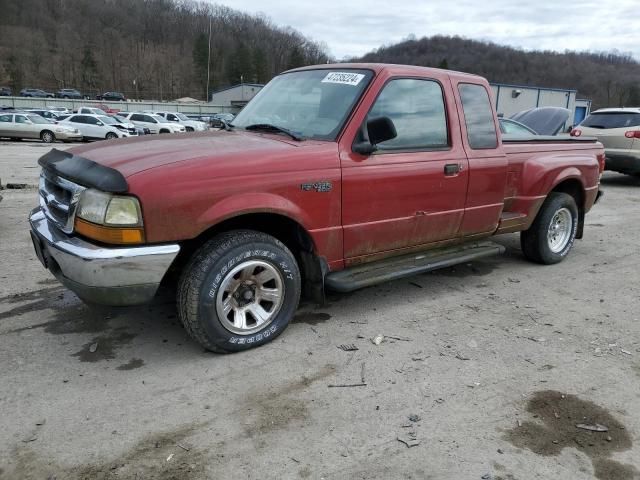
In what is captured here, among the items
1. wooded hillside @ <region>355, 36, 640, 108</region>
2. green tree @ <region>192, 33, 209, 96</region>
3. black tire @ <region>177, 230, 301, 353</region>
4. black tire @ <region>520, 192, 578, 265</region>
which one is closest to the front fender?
black tire @ <region>177, 230, 301, 353</region>

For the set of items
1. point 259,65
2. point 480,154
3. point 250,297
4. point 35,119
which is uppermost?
point 259,65

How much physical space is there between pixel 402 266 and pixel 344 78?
159 cm

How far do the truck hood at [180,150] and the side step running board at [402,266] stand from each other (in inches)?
40.4

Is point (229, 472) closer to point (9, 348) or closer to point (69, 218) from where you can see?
point (69, 218)

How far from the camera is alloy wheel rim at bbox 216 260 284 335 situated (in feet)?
11.3

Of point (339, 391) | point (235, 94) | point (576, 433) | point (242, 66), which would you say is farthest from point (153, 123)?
point (242, 66)

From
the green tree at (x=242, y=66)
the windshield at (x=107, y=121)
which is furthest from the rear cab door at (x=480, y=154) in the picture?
the green tree at (x=242, y=66)

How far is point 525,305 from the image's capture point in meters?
4.65

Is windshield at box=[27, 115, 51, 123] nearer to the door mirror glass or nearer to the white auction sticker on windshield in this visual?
the white auction sticker on windshield

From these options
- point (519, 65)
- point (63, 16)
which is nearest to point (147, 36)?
point (63, 16)

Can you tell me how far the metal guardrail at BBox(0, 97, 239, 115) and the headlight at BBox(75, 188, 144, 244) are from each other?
55.9 meters

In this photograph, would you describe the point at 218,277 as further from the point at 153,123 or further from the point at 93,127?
the point at 153,123

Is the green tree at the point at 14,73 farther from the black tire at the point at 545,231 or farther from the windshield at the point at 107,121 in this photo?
the black tire at the point at 545,231

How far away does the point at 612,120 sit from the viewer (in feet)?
40.0
